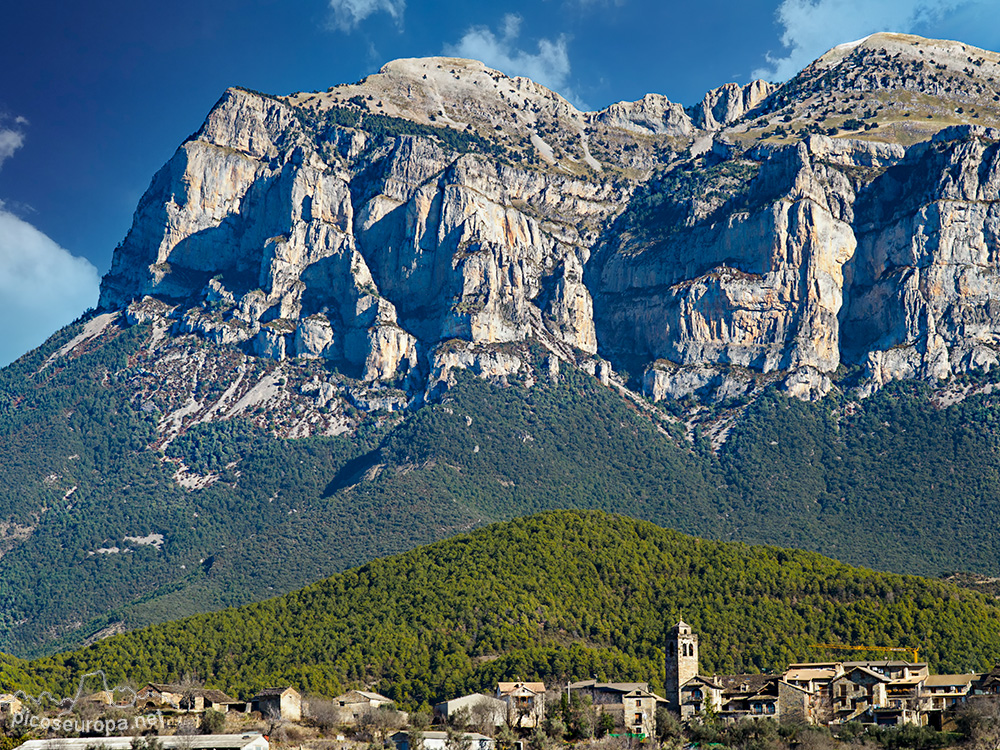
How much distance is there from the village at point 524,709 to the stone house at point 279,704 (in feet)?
0.33

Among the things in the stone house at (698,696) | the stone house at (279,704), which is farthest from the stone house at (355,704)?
the stone house at (698,696)

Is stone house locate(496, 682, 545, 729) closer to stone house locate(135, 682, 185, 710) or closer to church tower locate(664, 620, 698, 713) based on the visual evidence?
church tower locate(664, 620, 698, 713)

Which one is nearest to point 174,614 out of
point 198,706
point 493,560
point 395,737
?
point 493,560

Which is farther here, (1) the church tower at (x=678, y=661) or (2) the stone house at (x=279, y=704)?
(1) the church tower at (x=678, y=661)

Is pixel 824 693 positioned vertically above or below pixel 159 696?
below

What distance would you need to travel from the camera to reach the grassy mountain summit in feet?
423

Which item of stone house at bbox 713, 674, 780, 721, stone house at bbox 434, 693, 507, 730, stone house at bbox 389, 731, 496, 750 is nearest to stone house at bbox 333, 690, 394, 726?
stone house at bbox 434, 693, 507, 730

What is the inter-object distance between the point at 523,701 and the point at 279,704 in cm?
1846

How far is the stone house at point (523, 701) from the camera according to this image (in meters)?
102

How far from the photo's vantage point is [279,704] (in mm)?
99938

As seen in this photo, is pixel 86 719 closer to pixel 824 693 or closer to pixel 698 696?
pixel 698 696

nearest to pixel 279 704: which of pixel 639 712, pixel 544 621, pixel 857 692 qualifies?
pixel 639 712

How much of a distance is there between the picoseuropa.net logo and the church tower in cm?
3621

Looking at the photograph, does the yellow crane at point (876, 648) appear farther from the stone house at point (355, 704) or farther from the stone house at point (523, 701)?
the stone house at point (355, 704)
